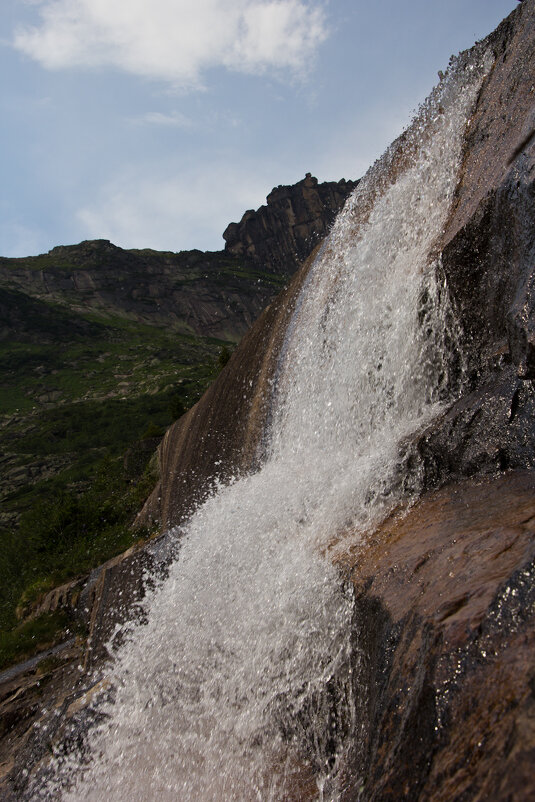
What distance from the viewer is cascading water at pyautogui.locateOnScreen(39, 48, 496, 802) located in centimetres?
449

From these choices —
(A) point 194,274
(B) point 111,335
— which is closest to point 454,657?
(B) point 111,335

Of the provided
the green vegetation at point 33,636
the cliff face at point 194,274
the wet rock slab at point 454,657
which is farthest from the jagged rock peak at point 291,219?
the wet rock slab at point 454,657

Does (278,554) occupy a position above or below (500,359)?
below

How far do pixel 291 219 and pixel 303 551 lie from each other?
170m

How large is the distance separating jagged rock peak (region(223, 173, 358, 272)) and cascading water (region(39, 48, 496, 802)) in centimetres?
15380

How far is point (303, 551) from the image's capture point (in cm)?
575

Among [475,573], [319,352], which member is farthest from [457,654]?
[319,352]

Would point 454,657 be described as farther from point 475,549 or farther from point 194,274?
point 194,274

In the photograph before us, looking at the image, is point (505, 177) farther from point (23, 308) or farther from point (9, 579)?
point (23, 308)

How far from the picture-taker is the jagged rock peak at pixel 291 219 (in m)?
162

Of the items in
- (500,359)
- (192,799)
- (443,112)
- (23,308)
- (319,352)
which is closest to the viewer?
(192,799)

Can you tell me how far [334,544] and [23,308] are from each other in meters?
129

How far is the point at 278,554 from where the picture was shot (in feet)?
20.8

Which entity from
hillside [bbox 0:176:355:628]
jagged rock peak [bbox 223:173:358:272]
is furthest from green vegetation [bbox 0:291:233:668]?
jagged rock peak [bbox 223:173:358:272]
